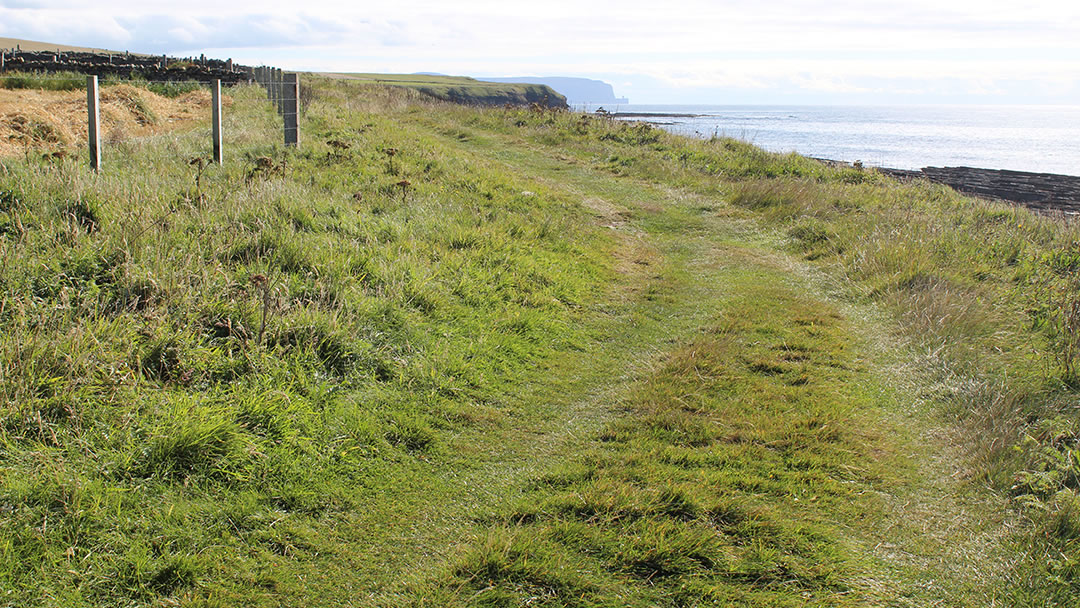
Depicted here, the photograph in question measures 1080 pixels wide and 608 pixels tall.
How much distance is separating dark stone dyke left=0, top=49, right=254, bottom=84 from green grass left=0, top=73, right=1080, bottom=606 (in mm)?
16009

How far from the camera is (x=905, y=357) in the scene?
7090 mm

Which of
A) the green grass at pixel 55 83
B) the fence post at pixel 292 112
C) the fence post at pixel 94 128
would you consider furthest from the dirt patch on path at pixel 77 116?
the fence post at pixel 292 112

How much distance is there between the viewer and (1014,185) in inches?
1372

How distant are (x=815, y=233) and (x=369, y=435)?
31.4 ft

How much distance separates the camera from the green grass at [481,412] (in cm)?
363

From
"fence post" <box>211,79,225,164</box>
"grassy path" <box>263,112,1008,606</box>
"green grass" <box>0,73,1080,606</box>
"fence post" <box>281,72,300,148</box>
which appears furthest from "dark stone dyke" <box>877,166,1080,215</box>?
"fence post" <box>211,79,225,164</box>

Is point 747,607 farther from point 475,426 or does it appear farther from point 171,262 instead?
point 171,262

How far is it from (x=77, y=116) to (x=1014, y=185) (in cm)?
3798

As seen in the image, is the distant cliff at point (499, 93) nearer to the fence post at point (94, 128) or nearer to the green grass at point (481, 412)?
the fence post at point (94, 128)

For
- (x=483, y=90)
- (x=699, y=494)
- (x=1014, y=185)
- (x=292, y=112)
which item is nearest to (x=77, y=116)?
(x=292, y=112)

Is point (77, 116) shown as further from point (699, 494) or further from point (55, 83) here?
point (699, 494)

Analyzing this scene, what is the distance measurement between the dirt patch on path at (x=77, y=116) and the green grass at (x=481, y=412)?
9.29 ft

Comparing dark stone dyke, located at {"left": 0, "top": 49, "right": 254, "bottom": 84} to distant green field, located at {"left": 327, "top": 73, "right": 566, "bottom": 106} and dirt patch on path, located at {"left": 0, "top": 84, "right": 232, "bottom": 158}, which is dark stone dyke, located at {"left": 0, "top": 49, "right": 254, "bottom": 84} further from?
distant green field, located at {"left": 327, "top": 73, "right": 566, "bottom": 106}

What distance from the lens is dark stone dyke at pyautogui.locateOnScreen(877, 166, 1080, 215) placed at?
30.3 m
